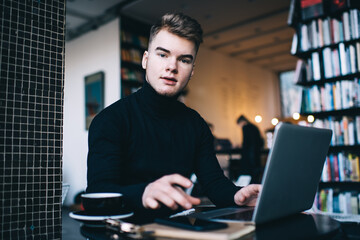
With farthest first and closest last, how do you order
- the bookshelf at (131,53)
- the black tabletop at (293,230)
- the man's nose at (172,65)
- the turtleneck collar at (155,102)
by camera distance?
the bookshelf at (131,53) → the turtleneck collar at (155,102) → the man's nose at (172,65) → the black tabletop at (293,230)

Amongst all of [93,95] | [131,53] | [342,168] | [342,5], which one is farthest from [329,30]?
[93,95]

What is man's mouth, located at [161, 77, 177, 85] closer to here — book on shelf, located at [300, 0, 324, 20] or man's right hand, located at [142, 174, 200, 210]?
man's right hand, located at [142, 174, 200, 210]

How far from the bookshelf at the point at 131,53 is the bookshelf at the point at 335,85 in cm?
300

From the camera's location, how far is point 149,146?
1.24 meters

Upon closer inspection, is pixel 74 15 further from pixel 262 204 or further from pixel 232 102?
pixel 262 204

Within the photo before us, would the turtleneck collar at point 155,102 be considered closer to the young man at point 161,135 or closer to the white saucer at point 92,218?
the young man at point 161,135

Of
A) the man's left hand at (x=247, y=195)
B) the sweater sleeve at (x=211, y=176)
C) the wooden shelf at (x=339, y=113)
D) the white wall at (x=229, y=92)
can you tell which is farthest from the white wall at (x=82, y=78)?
the man's left hand at (x=247, y=195)

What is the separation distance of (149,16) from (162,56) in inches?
194

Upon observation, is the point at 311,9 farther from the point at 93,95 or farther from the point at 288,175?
the point at 93,95

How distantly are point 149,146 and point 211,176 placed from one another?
302mm

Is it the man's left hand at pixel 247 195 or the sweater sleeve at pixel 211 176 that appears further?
the sweater sleeve at pixel 211 176

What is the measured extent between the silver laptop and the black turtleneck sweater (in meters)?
0.29

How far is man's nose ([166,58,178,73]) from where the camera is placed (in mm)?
1153

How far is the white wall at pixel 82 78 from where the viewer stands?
18.3 feet
